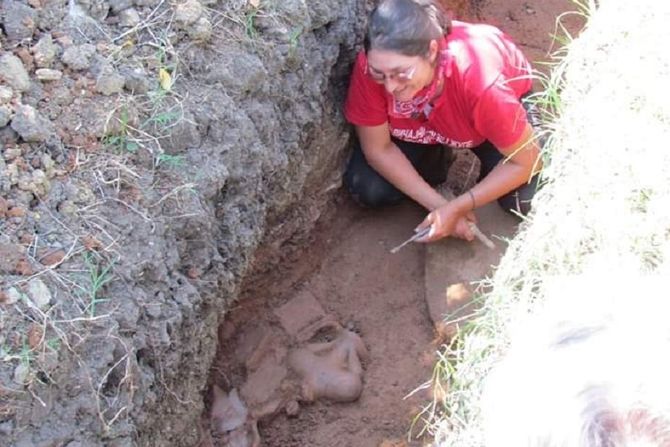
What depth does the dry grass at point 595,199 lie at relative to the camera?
205cm

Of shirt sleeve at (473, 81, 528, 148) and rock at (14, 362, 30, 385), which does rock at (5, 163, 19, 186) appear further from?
shirt sleeve at (473, 81, 528, 148)

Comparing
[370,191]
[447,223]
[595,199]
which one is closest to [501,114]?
[447,223]

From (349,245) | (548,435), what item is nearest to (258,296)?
(349,245)

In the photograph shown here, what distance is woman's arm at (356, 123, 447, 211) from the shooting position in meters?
3.24

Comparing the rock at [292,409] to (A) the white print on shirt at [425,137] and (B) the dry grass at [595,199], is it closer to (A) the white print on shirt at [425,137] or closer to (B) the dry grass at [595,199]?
(B) the dry grass at [595,199]

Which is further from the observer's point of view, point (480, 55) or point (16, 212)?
point (480, 55)

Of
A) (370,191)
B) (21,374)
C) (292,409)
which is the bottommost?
(292,409)

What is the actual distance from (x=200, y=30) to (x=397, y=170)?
953 mm

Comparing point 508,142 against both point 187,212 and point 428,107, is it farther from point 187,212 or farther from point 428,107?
point 187,212

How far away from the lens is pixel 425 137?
127 inches

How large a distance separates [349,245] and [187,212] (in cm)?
109

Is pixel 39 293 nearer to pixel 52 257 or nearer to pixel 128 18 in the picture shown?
pixel 52 257

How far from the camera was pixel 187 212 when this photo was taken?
244cm

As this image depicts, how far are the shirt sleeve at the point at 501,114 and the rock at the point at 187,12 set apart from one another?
2.88 ft
